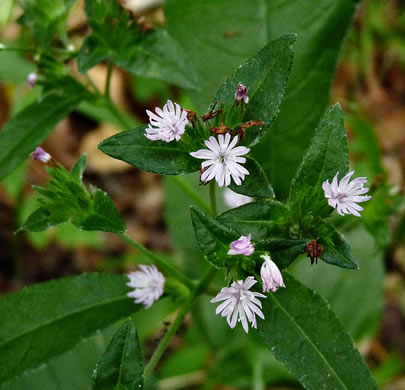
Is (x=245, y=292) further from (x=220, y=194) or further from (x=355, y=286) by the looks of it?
(x=355, y=286)

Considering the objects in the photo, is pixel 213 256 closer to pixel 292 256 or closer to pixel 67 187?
pixel 292 256

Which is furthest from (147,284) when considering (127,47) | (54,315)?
(127,47)

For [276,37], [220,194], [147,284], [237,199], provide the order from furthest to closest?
[220,194] → [237,199] → [276,37] → [147,284]

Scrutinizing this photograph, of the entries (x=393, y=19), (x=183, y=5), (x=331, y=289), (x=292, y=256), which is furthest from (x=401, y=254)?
(x=292, y=256)

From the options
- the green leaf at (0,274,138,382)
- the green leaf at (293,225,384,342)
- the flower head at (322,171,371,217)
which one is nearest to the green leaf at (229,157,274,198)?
the flower head at (322,171,371,217)

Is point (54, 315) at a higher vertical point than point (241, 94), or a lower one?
lower
